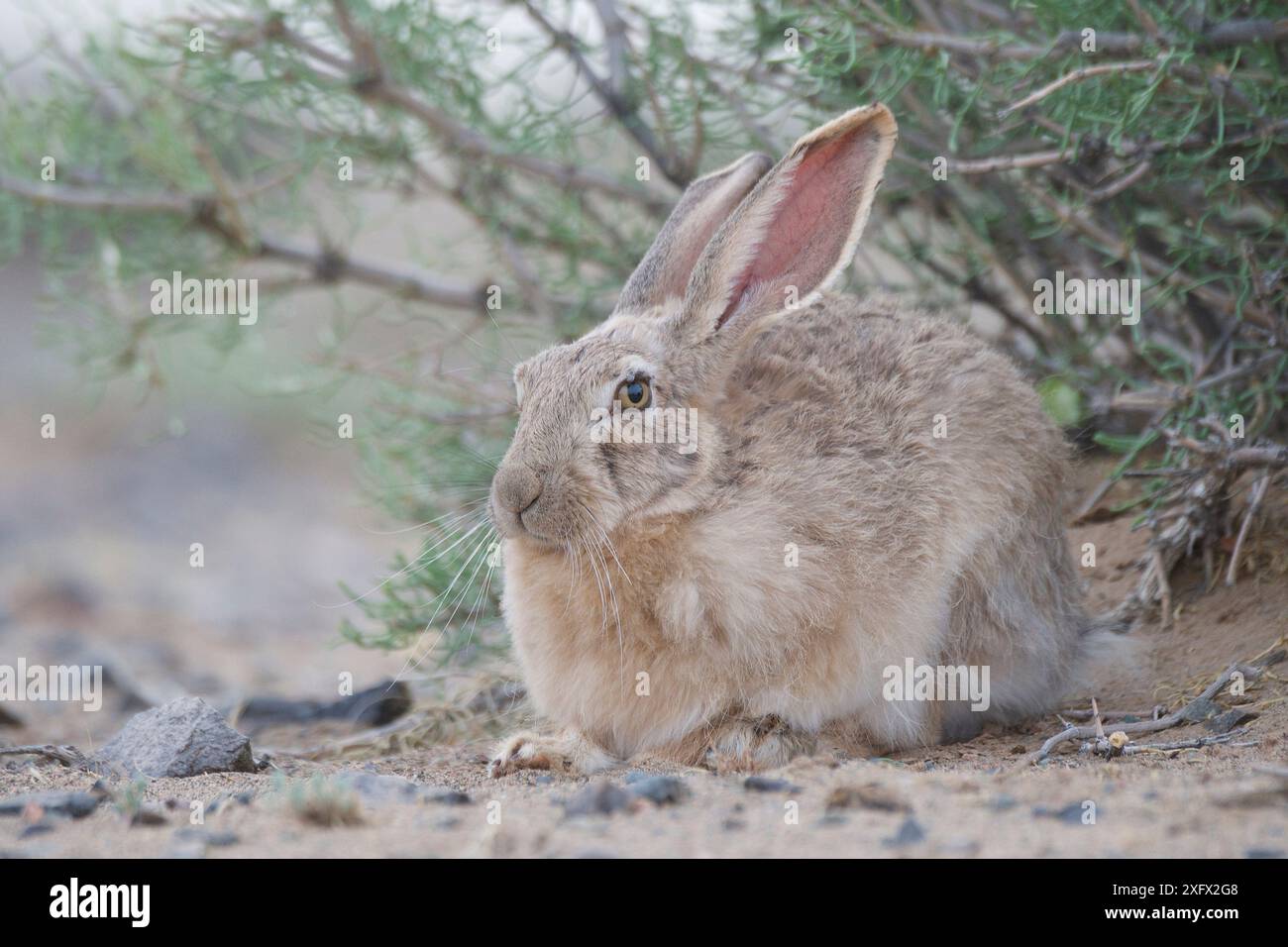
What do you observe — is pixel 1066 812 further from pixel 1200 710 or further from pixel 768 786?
pixel 1200 710

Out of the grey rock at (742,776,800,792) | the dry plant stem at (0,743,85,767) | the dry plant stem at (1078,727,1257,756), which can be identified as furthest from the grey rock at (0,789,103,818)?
the dry plant stem at (1078,727,1257,756)

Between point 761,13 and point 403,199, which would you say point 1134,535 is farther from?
point 403,199

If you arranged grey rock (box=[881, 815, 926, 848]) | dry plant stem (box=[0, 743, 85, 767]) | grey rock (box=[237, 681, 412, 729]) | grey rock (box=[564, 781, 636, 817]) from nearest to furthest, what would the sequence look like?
1. grey rock (box=[881, 815, 926, 848])
2. grey rock (box=[564, 781, 636, 817])
3. dry plant stem (box=[0, 743, 85, 767])
4. grey rock (box=[237, 681, 412, 729])

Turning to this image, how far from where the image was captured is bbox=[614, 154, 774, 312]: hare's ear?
4.42 meters

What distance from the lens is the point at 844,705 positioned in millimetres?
3926

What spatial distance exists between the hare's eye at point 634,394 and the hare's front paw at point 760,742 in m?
0.98

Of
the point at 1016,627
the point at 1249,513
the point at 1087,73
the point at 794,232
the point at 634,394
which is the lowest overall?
the point at 1016,627

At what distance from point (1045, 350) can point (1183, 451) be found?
1.21 metres

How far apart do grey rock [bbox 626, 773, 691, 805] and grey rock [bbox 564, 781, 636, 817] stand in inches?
1.8

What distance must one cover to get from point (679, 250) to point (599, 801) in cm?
212

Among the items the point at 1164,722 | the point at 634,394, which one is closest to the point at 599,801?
the point at 634,394

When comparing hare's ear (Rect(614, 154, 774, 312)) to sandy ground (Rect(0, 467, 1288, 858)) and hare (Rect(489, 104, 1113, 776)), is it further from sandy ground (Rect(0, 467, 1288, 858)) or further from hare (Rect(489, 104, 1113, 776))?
sandy ground (Rect(0, 467, 1288, 858))

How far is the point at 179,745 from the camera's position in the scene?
3.94 m

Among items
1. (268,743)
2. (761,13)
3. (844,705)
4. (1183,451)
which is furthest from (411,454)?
(1183,451)
